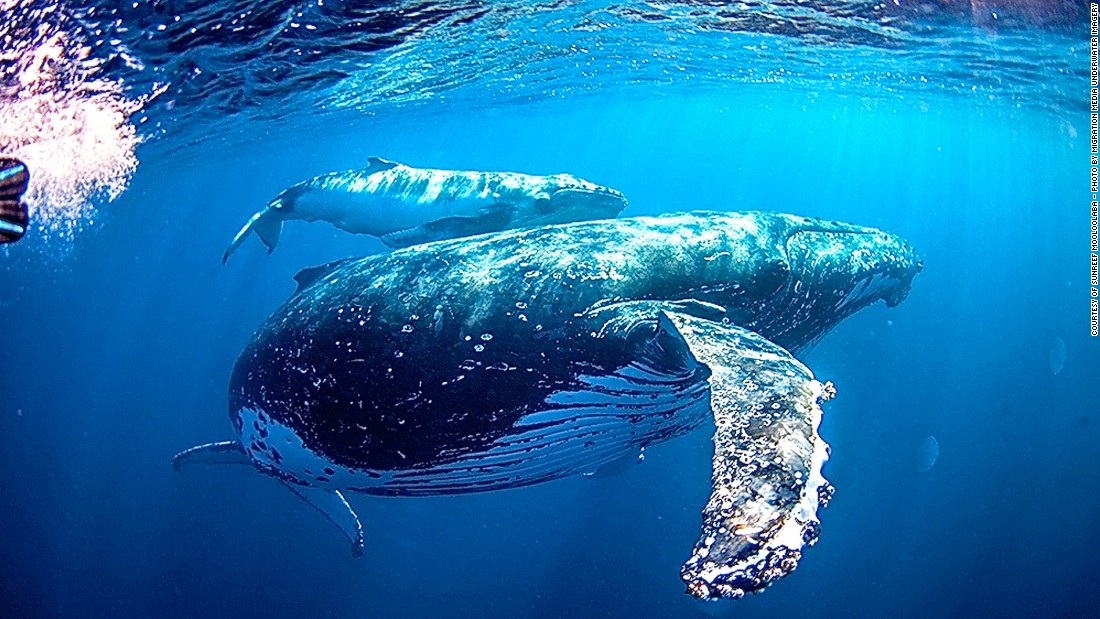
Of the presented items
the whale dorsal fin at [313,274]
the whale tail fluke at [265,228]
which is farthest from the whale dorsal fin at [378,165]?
the whale dorsal fin at [313,274]

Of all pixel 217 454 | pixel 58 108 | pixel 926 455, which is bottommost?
pixel 926 455

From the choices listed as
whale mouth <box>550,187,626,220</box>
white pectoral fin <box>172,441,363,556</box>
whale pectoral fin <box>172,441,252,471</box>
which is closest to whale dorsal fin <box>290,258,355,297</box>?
white pectoral fin <box>172,441,363,556</box>

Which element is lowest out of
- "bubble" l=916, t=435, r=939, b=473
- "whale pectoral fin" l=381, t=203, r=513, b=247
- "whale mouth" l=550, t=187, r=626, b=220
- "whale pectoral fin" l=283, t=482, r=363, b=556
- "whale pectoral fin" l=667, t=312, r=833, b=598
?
"bubble" l=916, t=435, r=939, b=473

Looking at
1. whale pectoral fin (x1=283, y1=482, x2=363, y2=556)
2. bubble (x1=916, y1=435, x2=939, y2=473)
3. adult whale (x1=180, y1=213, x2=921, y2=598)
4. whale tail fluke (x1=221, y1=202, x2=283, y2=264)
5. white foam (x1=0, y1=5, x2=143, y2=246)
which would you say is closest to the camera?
adult whale (x1=180, y1=213, x2=921, y2=598)

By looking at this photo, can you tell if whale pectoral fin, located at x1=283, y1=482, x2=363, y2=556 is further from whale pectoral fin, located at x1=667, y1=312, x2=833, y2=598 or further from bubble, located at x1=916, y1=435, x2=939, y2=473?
bubble, located at x1=916, y1=435, x2=939, y2=473

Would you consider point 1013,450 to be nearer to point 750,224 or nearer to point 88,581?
point 750,224

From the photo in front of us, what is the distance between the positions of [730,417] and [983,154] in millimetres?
60880

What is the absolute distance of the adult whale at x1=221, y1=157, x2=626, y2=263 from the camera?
10.6m

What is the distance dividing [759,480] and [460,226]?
835 cm

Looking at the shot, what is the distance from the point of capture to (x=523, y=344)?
5367 mm

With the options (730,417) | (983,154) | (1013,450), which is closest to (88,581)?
(730,417)

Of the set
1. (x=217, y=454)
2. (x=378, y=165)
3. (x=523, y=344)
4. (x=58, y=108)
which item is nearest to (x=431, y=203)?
(x=378, y=165)

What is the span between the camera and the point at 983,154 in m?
52.7

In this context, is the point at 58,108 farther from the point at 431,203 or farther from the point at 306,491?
the point at 306,491
